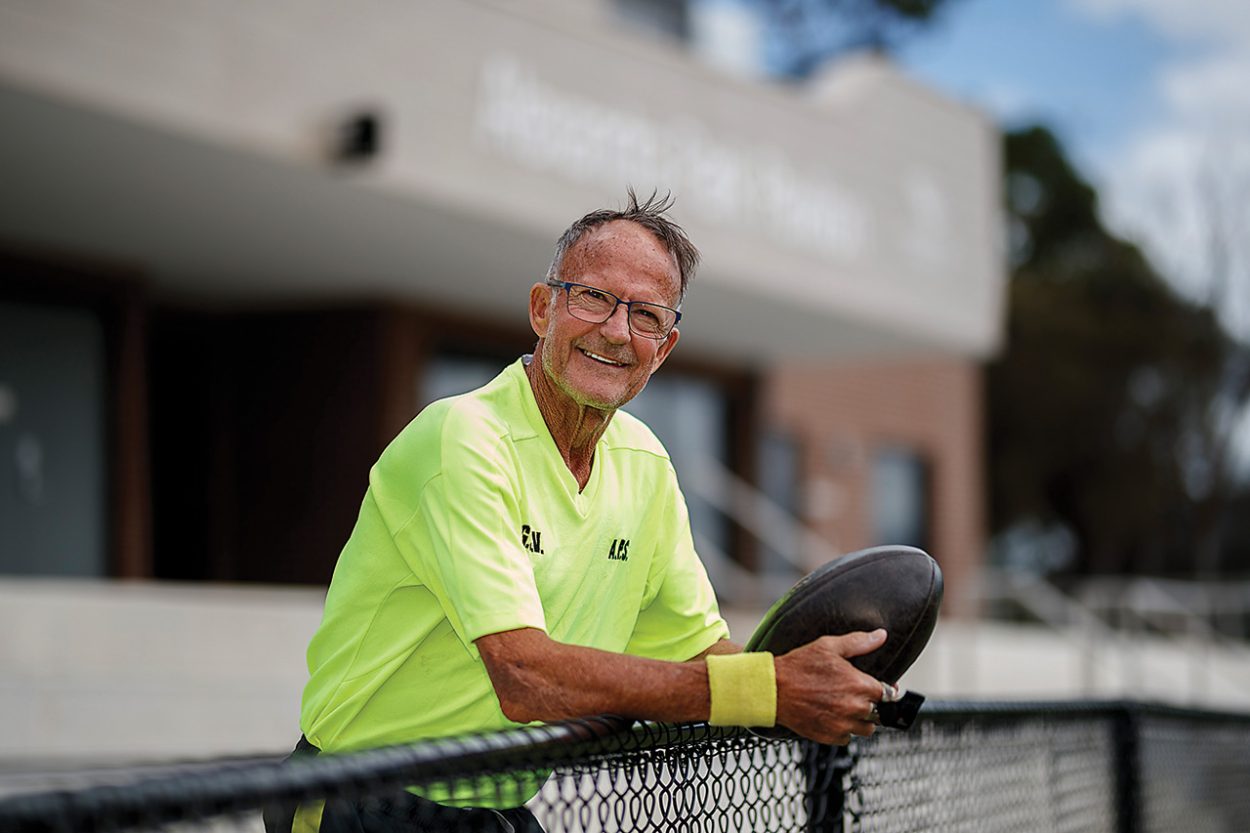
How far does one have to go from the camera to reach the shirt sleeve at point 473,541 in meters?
2.26

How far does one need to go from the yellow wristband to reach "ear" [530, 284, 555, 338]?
687mm

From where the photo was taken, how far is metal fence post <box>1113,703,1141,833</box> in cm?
435

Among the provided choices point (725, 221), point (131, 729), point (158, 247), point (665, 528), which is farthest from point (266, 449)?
point (665, 528)

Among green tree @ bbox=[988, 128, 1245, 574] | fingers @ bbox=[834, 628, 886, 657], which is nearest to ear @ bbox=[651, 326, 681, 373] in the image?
fingers @ bbox=[834, 628, 886, 657]

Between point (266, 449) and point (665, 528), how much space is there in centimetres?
1081

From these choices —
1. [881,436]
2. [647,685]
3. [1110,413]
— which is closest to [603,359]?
[647,685]

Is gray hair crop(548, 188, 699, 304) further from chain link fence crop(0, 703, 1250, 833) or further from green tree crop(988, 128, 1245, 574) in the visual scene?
green tree crop(988, 128, 1245, 574)

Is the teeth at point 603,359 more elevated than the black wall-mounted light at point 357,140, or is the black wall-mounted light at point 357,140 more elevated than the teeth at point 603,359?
the black wall-mounted light at point 357,140

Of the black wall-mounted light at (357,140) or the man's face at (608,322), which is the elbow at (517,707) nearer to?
the man's face at (608,322)

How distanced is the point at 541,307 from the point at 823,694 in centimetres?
83

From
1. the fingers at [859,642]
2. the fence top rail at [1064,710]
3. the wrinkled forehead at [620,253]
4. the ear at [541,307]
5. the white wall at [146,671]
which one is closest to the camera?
the fingers at [859,642]

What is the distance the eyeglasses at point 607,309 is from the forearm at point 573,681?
1.85 ft

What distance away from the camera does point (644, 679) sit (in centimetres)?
227

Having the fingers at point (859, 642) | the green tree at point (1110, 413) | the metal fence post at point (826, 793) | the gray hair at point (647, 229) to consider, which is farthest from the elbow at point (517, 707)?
the green tree at point (1110, 413)
